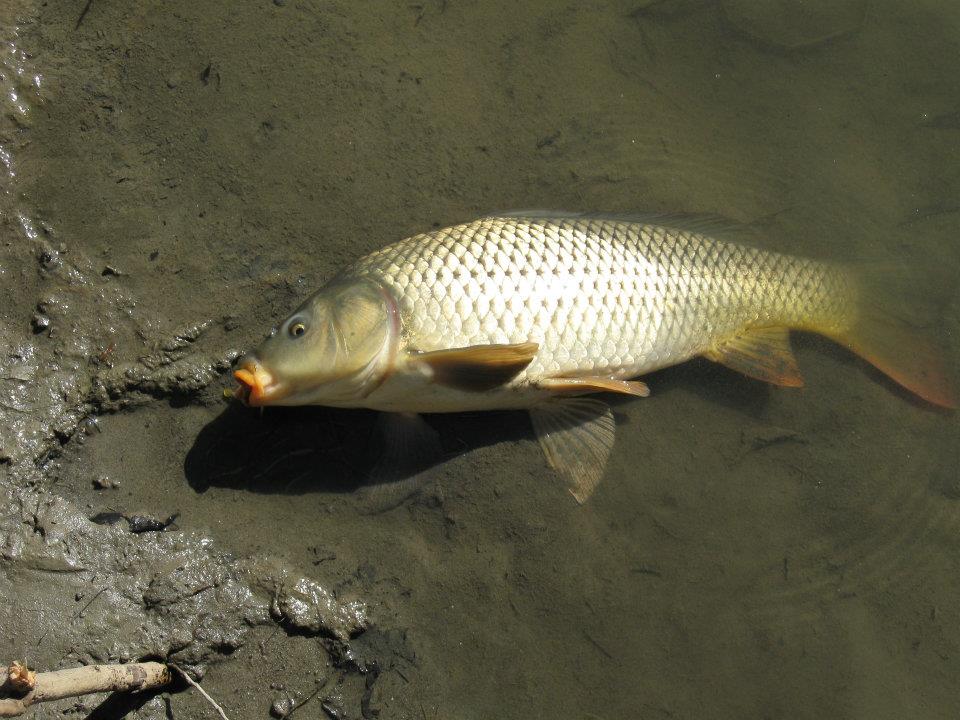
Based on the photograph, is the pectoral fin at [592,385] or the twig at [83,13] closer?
the pectoral fin at [592,385]

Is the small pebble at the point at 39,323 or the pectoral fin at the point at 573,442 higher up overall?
the small pebble at the point at 39,323

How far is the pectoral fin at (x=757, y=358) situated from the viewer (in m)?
2.77

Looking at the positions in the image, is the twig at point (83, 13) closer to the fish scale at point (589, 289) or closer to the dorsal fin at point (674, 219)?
the fish scale at point (589, 289)

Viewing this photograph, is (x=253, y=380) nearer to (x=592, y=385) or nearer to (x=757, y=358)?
(x=592, y=385)

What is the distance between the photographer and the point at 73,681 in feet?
5.74

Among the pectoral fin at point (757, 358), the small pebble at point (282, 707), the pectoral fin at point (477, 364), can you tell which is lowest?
the pectoral fin at point (757, 358)

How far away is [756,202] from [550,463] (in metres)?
1.46

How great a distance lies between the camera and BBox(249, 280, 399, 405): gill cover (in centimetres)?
229

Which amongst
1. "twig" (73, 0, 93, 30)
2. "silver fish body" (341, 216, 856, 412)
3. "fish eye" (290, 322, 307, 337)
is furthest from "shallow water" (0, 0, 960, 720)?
"fish eye" (290, 322, 307, 337)

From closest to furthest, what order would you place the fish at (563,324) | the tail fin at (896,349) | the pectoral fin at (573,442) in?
the fish at (563,324) < the pectoral fin at (573,442) < the tail fin at (896,349)

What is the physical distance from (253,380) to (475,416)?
2.64 ft

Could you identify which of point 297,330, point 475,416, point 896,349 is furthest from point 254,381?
point 896,349

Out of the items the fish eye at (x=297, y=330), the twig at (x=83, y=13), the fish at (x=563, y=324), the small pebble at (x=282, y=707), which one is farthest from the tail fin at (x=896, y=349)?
the twig at (x=83, y=13)

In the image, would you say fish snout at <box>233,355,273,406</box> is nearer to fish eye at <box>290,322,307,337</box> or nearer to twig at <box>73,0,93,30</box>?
fish eye at <box>290,322,307,337</box>
